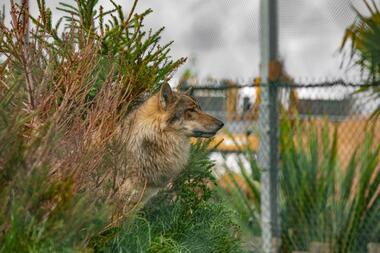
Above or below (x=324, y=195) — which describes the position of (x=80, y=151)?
above

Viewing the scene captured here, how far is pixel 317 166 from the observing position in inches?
449

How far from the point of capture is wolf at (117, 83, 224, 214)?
5.46 metres

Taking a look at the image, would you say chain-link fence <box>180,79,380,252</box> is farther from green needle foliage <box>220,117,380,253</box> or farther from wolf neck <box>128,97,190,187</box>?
wolf neck <box>128,97,190,187</box>

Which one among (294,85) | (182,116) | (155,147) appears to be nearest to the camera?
(155,147)

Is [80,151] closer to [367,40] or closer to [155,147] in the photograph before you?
[155,147]

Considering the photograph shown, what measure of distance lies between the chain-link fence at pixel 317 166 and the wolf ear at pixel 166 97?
493 centimetres

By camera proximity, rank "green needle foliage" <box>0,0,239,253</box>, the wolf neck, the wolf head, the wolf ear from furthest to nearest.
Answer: the wolf head < the wolf ear < the wolf neck < "green needle foliage" <box>0,0,239,253</box>

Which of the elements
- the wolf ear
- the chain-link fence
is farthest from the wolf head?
the chain-link fence

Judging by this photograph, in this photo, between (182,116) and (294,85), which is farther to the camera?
(294,85)

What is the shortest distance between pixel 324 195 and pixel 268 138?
3.11 ft

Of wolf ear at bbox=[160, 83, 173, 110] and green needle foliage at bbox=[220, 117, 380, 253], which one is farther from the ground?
wolf ear at bbox=[160, 83, 173, 110]

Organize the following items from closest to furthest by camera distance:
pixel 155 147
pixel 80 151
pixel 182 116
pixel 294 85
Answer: pixel 80 151
pixel 155 147
pixel 182 116
pixel 294 85

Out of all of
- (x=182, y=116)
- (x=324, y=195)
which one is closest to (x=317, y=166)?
(x=324, y=195)

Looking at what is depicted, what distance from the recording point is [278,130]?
436 inches
